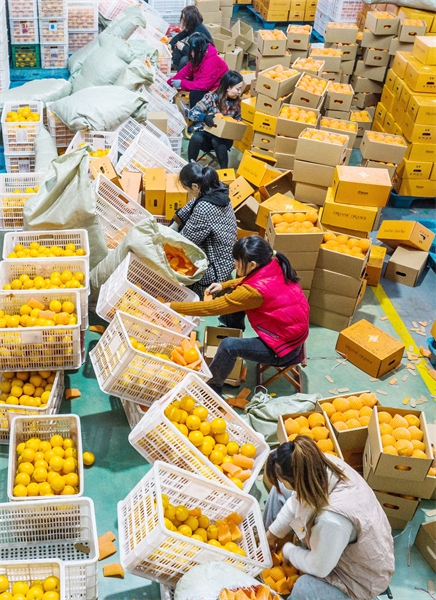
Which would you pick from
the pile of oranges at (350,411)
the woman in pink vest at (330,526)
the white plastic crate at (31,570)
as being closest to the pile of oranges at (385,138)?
the pile of oranges at (350,411)

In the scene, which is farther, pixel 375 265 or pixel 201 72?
pixel 201 72

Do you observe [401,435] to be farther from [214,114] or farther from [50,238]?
[214,114]

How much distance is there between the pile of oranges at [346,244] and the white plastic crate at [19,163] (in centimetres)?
356

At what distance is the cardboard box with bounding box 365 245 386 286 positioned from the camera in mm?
6905

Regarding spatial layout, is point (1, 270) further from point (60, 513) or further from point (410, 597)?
point (410, 597)

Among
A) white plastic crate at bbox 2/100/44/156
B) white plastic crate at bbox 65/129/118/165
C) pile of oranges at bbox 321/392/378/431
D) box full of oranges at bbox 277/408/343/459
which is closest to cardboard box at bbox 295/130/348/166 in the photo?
white plastic crate at bbox 65/129/118/165

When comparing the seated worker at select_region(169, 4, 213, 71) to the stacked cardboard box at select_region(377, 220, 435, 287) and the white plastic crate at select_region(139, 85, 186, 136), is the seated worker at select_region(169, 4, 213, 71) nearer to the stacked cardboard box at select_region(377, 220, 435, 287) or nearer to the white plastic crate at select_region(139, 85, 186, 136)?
the white plastic crate at select_region(139, 85, 186, 136)

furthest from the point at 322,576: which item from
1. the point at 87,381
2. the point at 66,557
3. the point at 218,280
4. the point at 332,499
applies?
the point at 218,280

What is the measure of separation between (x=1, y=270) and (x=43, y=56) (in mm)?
5457

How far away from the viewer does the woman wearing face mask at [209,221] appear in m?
5.73

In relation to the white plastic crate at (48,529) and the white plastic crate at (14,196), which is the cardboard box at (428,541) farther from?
the white plastic crate at (14,196)

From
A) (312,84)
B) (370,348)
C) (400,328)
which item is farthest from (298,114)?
(370,348)

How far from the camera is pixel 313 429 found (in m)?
4.31

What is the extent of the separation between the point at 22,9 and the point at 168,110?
2.33 metres
